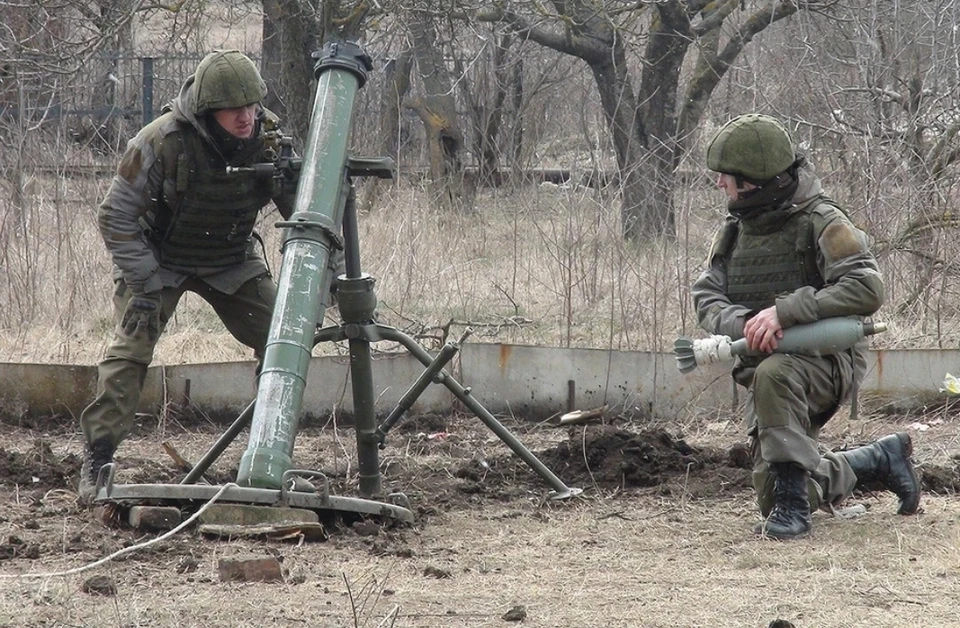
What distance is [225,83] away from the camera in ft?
17.7

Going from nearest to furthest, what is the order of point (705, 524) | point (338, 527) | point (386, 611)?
point (386, 611), point (338, 527), point (705, 524)

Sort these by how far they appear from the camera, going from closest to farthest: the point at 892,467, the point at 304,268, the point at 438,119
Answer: the point at 304,268, the point at 892,467, the point at 438,119

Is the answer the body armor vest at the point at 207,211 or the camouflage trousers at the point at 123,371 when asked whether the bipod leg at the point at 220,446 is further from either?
the body armor vest at the point at 207,211

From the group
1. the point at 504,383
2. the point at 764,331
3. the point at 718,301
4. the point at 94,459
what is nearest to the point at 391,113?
the point at 504,383

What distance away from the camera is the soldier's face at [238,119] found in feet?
18.1

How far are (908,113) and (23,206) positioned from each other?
20.1ft

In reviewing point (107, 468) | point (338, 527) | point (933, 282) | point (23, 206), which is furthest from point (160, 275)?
point (933, 282)

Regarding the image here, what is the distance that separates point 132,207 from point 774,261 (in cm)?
270

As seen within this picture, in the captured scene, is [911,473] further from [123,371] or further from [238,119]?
[123,371]

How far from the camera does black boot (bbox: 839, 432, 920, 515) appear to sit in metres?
5.31

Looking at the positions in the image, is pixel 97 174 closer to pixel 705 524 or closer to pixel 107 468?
pixel 107 468

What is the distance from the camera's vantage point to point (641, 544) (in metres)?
5.02

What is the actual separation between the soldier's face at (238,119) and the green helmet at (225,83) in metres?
0.06

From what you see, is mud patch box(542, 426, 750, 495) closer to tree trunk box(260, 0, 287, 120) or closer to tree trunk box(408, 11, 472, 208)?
tree trunk box(260, 0, 287, 120)
